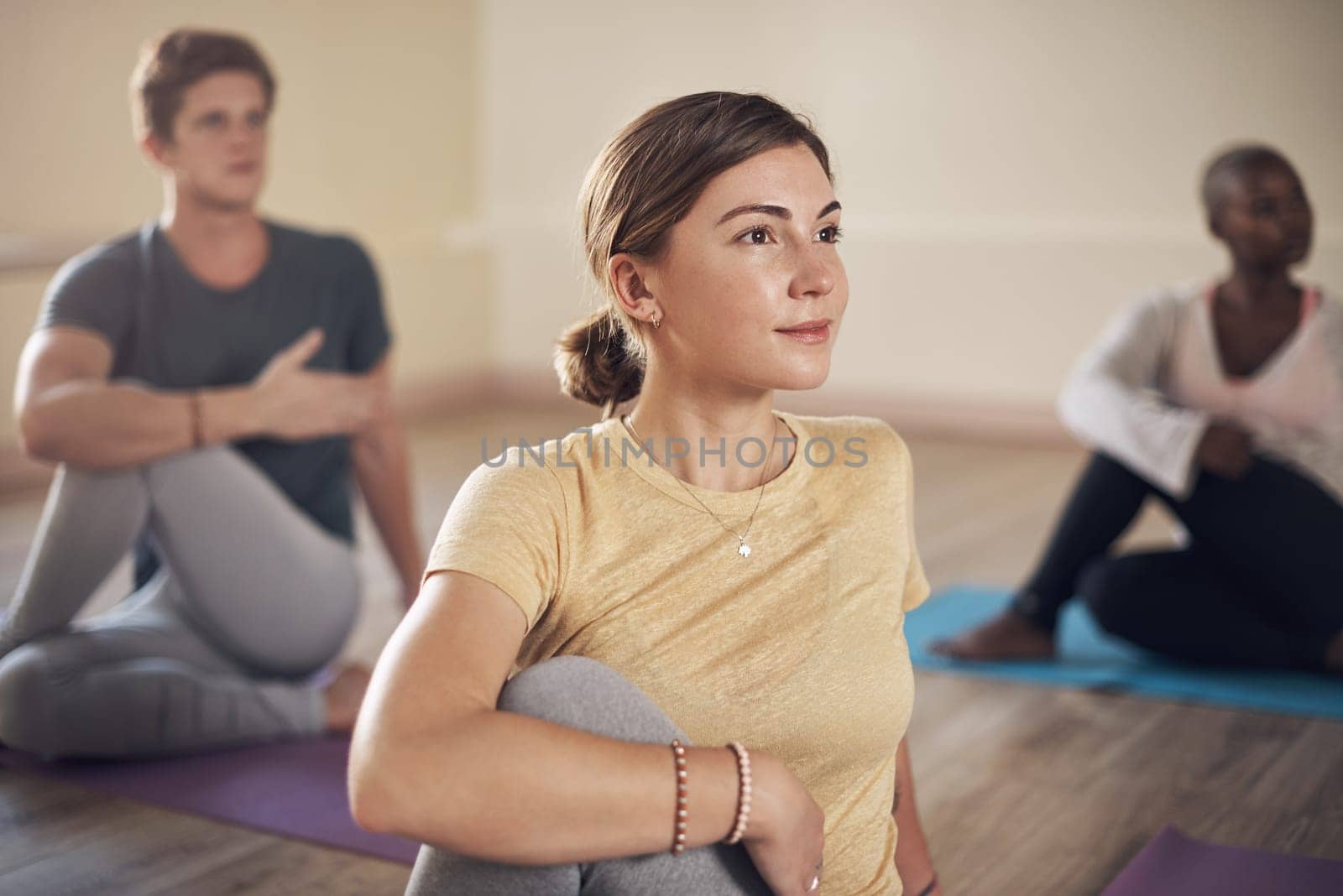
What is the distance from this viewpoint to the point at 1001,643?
2.88 meters

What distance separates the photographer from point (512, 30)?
6.39 m

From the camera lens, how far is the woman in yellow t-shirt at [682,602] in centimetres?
106

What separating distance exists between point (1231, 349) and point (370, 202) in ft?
12.7

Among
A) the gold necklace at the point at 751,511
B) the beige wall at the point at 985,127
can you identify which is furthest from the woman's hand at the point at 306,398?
the beige wall at the point at 985,127

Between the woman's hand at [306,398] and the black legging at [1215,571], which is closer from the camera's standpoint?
the woman's hand at [306,398]

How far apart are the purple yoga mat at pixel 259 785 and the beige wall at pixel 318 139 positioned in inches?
95.5

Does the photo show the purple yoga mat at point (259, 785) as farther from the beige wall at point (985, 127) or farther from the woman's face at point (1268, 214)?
the beige wall at point (985, 127)

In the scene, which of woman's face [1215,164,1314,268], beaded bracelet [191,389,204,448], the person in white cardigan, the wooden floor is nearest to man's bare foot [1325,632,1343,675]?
the person in white cardigan

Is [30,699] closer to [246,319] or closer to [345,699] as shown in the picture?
[345,699]

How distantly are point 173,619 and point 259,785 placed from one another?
37cm

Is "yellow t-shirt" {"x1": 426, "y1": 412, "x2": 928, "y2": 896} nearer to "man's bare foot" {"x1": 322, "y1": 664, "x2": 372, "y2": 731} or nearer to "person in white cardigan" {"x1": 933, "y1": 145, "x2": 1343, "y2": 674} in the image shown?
"man's bare foot" {"x1": 322, "y1": 664, "x2": 372, "y2": 731}

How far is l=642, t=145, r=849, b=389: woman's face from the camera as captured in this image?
1282 millimetres

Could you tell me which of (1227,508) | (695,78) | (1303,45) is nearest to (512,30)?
(695,78)

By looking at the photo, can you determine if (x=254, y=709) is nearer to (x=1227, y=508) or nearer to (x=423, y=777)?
(x=423, y=777)
